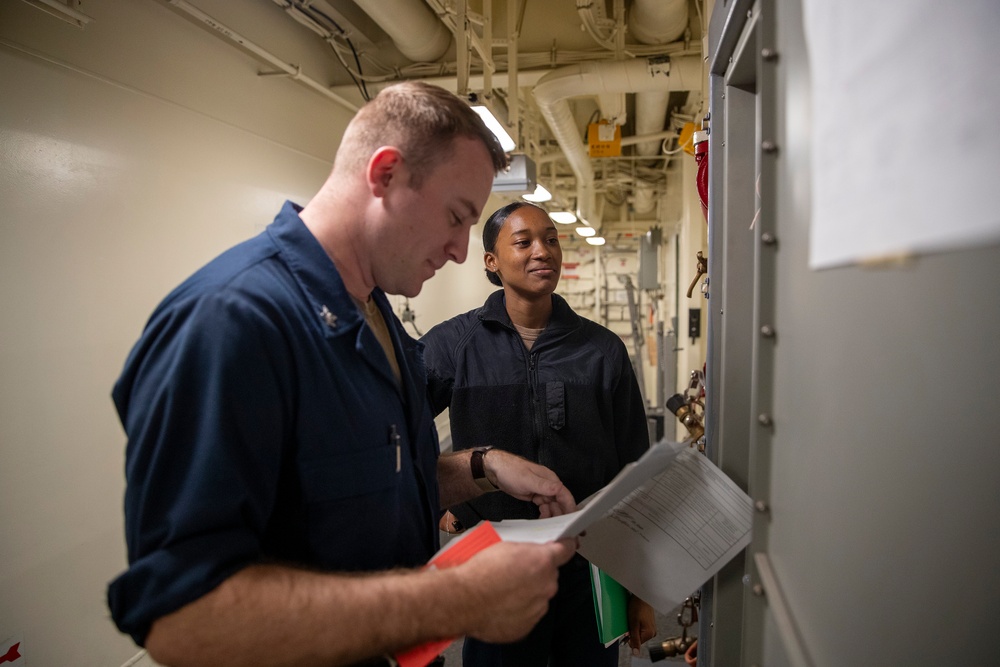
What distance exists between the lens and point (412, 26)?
323 centimetres

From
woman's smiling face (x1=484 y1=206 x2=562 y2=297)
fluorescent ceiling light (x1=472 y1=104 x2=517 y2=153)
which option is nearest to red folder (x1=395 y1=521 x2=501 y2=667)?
woman's smiling face (x1=484 y1=206 x2=562 y2=297)

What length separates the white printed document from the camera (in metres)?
0.97

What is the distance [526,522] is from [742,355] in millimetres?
526

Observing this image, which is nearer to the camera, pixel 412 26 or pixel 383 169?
pixel 383 169

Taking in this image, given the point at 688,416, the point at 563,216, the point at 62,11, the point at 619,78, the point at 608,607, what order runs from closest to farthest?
the point at 608,607 < the point at 688,416 < the point at 62,11 < the point at 619,78 < the point at 563,216

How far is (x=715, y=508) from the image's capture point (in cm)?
98

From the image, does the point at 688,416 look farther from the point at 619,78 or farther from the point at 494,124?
the point at 619,78

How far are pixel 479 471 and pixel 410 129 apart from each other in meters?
Answer: 0.80

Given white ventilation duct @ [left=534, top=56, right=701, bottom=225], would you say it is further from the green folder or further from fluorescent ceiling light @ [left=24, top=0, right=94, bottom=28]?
the green folder

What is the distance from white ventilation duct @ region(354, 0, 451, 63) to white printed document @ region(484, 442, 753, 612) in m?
2.86

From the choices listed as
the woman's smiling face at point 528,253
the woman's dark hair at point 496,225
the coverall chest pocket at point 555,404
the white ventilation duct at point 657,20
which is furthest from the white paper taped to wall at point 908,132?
the white ventilation duct at point 657,20

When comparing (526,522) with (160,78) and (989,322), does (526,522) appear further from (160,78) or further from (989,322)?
(160,78)

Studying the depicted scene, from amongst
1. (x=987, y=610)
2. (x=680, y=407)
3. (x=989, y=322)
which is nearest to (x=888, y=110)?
(x=989, y=322)

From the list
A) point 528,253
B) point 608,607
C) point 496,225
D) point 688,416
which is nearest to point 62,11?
point 496,225
